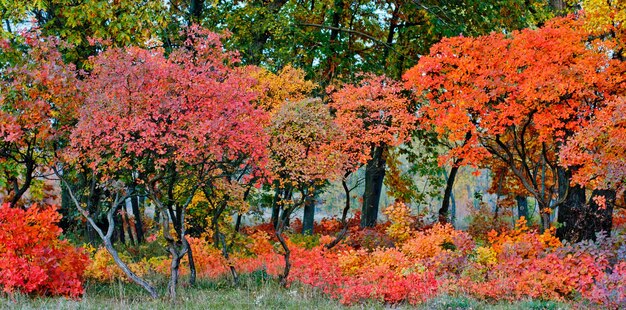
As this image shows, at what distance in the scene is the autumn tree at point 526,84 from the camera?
13.2 m

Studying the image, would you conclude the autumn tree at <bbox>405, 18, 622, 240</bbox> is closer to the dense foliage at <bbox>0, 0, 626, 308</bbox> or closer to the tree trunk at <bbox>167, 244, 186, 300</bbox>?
the dense foliage at <bbox>0, 0, 626, 308</bbox>

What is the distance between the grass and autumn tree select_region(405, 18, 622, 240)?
4.70 metres

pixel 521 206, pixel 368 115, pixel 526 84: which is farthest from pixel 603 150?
pixel 521 206

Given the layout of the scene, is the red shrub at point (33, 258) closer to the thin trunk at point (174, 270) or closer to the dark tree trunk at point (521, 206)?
the thin trunk at point (174, 270)

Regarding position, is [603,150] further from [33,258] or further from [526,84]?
[33,258]

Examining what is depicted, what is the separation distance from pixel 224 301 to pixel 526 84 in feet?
25.4

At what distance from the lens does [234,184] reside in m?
11.7

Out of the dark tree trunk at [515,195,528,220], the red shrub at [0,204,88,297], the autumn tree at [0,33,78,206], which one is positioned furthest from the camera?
the dark tree trunk at [515,195,528,220]

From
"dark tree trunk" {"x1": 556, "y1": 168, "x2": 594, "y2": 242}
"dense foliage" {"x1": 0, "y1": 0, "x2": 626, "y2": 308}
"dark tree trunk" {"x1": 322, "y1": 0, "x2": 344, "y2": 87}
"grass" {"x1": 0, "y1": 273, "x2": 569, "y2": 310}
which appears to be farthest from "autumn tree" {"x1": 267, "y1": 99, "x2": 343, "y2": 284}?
"dark tree trunk" {"x1": 322, "y1": 0, "x2": 344, "y2": 87}

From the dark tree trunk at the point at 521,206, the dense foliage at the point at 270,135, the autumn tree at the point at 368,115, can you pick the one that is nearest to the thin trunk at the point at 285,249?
the dense foliage at the point at 270,135

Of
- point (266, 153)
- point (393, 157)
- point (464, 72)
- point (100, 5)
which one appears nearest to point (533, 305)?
point (266, 153)

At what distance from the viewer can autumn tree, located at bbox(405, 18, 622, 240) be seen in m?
13.2

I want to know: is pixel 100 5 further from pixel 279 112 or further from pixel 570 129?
pixel 570 129

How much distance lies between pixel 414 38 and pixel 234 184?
515 inches
